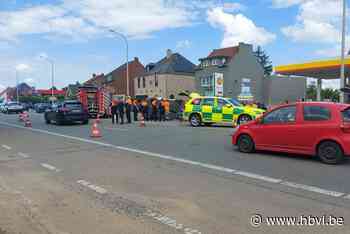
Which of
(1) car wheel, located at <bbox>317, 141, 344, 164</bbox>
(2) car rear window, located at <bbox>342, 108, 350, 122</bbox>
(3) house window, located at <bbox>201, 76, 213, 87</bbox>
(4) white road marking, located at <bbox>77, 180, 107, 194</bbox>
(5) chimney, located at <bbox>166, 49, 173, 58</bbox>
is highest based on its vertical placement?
(5) chimney, located at <bbox>166, 49, 173, 58</bbox>

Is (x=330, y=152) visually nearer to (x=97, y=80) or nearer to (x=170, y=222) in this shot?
(x=170, y=222)

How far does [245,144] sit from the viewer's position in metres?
9.61

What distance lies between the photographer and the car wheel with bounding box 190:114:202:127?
1958cm

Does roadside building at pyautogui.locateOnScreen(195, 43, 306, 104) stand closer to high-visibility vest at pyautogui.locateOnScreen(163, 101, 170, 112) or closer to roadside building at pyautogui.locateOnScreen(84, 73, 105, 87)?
high-visibility vest at pyautogui.locateOnScreen(163, 101, 170, 112)

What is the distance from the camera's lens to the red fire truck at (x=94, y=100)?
1219 inches

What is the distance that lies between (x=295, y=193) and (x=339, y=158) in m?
2.75

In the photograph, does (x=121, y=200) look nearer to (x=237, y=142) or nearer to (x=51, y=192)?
(x=51, y=192)

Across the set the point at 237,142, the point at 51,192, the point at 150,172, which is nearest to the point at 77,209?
the point at 51,192

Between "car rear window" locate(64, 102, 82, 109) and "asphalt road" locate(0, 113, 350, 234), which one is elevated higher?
"car rear window" locate(64, 102, 82, 109)

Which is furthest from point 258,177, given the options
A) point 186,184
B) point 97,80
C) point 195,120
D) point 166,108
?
point 97,80

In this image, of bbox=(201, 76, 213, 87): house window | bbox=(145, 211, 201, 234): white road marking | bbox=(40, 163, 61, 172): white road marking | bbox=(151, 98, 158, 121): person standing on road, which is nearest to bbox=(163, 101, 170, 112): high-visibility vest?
bbox=(151, 98, 158, 121): person standing on road

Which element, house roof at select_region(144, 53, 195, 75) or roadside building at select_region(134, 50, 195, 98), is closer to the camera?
roadside building at select_region(134, 50, 195, 98)

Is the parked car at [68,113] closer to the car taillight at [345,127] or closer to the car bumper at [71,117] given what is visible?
the car bumper at [71,117]

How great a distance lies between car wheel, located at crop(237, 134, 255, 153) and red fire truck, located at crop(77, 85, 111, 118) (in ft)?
76.3
